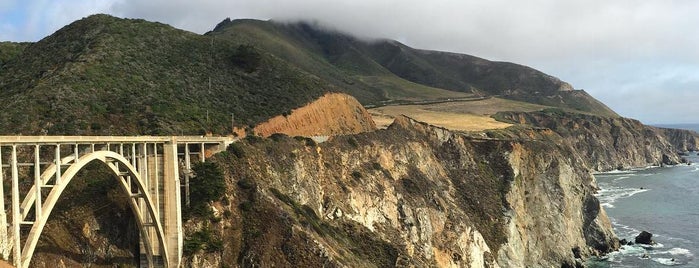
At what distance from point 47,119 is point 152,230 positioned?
1466 cm

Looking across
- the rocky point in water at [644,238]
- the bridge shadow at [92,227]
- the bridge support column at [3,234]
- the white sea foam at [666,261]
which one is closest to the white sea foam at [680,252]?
the white sea foam at [666,261]

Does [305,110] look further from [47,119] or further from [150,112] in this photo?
[47,119]

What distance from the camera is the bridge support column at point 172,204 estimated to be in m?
41.4

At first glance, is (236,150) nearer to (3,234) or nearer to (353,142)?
(353,142)

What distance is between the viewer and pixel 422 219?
65562mm

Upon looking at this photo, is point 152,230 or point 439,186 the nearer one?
point 152,230

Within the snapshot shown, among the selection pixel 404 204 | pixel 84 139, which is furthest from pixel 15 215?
pixel 404 204

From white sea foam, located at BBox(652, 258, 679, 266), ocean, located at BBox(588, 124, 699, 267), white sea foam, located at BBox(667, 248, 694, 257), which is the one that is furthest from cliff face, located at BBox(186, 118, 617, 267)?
white sea foam, located at BBox(652, 258, 679, 266)

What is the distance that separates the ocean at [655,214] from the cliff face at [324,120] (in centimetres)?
3810

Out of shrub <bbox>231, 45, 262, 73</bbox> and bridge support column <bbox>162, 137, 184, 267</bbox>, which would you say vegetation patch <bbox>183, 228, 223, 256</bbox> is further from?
shrub <bbox>231, 45, 262, 73</bbox>

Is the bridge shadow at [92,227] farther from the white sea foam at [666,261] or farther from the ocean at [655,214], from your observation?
the white sea foam at [666,261]

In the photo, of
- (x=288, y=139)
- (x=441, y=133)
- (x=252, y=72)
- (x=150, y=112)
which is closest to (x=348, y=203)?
(x=288, y=139)

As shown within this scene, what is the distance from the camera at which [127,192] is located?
36250mm

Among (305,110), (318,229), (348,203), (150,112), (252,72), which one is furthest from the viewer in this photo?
(252,72)
